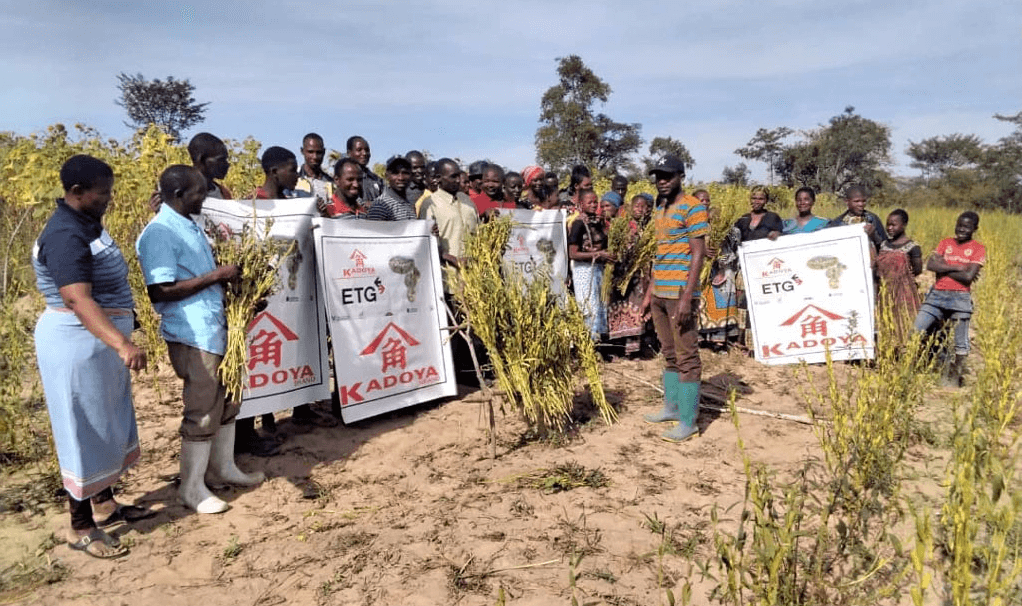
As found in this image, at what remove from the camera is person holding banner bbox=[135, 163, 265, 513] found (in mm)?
2961

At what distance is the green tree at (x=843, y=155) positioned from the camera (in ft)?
105

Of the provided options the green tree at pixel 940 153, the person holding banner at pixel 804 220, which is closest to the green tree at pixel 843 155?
the green tree at pixel 940 153

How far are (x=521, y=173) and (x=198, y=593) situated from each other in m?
4.88

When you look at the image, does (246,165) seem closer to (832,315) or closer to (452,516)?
(452,516)

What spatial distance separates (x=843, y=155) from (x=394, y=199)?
33863mm

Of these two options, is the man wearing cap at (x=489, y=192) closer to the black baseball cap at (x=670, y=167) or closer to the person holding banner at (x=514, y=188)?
the person holding banner at (x=514, y=188)

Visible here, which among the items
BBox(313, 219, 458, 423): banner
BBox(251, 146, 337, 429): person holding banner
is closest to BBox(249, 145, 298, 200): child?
BBox(251, 146, 337, 429): person holding banner

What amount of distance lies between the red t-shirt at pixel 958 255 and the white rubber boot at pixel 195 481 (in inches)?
226

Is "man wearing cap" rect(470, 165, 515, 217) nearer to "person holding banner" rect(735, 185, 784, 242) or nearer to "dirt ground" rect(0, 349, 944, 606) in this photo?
"dirt ground" rect(0, 349, 944, 606)

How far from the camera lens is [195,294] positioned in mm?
3084

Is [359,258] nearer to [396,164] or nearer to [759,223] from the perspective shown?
[396,164]

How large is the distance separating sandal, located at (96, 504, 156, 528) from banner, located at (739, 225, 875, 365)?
523 cm

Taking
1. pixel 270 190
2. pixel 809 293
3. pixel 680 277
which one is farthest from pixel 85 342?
pixel 809 293

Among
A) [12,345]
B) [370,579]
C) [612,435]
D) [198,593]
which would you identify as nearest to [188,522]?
[198,593]
